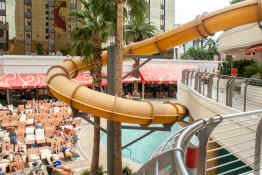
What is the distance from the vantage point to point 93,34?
9.75 meters

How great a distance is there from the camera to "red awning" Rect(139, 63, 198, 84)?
28375mm

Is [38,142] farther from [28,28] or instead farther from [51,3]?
[51,3]

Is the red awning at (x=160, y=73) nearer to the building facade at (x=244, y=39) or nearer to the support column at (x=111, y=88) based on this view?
the building facade at (x=244, y=39)

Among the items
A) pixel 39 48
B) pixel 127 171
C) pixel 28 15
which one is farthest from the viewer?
pixel 39 48

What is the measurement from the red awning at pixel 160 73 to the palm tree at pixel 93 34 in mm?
18186

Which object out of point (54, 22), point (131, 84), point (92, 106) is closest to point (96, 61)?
point (92, 106)

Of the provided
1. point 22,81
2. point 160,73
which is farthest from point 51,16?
point 160,73

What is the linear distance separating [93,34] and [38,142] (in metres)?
7.15

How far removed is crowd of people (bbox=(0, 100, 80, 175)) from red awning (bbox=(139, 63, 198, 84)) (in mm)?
11835

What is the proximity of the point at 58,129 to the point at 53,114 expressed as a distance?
2.94 metres

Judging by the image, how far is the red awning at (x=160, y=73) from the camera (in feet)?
93.1

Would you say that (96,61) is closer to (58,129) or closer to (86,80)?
(58,129)

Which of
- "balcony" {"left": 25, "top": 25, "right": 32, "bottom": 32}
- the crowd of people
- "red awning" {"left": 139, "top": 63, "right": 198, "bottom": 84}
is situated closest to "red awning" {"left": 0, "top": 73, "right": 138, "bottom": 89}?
the crowd of people

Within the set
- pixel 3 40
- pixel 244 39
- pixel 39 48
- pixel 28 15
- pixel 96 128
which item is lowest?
pixel 96 128
